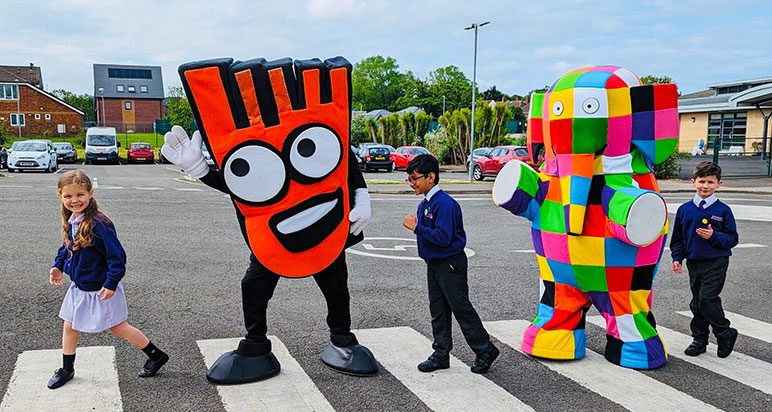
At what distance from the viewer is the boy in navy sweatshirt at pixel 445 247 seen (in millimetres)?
4875

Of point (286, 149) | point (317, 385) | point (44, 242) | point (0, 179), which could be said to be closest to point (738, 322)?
point (317, 385)

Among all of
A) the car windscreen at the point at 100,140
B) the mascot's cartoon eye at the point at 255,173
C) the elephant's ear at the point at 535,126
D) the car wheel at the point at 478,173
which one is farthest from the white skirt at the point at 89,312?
the car windscreen at the point at 100,140

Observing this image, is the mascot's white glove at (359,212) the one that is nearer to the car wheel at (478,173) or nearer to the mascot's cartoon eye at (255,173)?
the mascot's cartoon eye at (255,173)

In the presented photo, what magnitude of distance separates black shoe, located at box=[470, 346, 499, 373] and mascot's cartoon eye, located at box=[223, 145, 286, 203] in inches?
78.8

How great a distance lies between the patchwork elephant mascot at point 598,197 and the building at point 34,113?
66.2 m

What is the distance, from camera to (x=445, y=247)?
494 cm

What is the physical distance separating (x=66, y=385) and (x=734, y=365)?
5139 mm

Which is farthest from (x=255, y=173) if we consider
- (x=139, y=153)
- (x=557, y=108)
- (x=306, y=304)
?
(x=139, y=153)

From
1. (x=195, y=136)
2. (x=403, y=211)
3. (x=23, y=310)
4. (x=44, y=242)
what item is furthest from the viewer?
(x=403, y=211)

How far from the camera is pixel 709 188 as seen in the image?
18.1ft

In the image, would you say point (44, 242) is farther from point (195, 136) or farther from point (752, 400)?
point (752, 400)

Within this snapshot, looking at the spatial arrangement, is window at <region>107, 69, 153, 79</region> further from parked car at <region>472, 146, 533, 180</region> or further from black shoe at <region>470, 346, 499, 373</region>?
black shoe at <region>470, 346, 499, 373</region>

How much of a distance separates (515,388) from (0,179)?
74.2 ft

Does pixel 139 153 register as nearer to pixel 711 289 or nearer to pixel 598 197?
pixel 598 197
